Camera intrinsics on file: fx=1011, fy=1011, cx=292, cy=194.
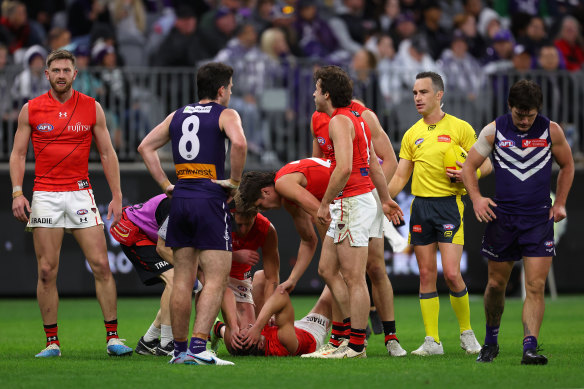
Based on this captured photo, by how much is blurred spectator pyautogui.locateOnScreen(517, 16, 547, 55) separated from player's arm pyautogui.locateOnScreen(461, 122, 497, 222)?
1158 cm

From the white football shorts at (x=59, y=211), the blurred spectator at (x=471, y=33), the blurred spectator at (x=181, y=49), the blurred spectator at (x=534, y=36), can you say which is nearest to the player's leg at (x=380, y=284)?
the white football shorts at (x=59, y=211)

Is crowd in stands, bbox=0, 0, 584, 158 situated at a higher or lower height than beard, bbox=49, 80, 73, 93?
higher

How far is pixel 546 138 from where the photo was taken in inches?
324

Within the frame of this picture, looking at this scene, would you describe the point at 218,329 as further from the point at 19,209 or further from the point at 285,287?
the point at 19,209

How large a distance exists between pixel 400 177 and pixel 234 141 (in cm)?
253

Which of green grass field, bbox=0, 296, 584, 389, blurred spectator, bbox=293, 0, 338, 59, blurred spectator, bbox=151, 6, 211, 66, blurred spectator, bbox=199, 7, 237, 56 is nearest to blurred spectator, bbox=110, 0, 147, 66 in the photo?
blurred spectator, bbox=151, 6, 211, 66

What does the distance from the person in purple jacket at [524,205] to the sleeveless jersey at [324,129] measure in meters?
1.42

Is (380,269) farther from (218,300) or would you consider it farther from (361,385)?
(361,385)

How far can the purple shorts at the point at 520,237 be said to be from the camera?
322 inches

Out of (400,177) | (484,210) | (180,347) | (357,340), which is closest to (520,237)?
(484,210)

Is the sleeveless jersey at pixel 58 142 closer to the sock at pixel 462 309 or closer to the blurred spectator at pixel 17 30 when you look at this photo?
the sock at pixel 462 309

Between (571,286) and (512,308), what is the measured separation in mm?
2691

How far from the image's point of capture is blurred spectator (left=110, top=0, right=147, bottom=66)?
58.4 feet

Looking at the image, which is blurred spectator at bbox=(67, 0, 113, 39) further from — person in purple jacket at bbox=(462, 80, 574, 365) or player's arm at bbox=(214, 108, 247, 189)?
person in purple jacket at bbox=(462, 80, 574, 365)
